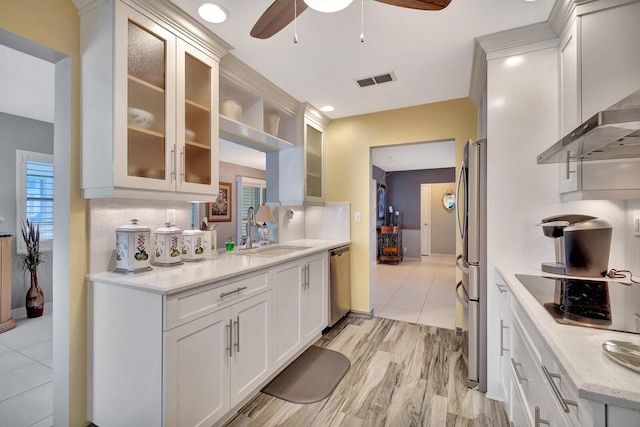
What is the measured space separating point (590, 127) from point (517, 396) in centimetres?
121

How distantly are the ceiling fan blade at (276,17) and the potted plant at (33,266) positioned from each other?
12.1 ft

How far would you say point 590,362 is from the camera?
717mm

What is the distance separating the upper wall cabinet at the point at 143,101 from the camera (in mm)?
1456

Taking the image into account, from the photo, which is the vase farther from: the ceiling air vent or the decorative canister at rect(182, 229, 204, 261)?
the ceiling air vent

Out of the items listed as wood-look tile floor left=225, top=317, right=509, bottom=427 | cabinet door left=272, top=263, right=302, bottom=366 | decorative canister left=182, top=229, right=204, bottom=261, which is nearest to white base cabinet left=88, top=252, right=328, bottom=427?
cabinet door left=272, top=263, right=302, bottom=366

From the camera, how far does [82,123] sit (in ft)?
5.09

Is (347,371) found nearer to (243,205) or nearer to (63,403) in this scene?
(63,403)

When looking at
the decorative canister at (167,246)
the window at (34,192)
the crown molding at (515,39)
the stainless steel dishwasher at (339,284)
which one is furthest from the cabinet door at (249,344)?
the window at (34,192)

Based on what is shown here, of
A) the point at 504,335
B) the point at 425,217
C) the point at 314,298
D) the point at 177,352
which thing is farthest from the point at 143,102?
the point at 425,217

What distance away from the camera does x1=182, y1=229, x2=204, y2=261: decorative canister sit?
1.96 meters

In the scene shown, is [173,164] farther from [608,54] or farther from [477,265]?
[608,54]

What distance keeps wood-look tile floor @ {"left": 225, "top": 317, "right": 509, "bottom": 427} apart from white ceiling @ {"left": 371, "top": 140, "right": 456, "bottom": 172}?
109 inches

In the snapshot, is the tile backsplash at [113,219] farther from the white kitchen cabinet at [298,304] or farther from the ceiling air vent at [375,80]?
the ceiling air vent at [375,80]

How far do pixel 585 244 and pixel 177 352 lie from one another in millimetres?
2045
